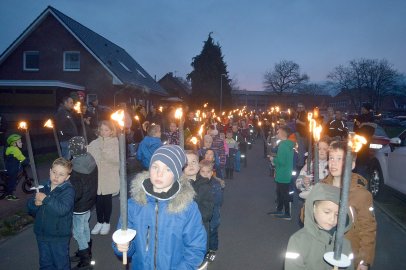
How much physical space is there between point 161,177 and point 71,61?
25.3 m

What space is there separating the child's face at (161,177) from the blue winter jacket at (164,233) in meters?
0.10

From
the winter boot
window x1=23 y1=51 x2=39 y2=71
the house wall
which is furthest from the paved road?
window x1=23 y1=51 x2=39 y2=71

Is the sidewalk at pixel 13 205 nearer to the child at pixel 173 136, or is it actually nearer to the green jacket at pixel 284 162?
the child at pixel 173 136

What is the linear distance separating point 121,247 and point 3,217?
5.75 meters

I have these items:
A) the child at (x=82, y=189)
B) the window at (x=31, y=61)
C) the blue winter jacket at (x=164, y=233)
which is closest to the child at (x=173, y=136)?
the child at (x=82, y=189)

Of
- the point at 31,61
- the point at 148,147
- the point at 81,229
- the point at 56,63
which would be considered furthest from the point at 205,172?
the point at 31,61

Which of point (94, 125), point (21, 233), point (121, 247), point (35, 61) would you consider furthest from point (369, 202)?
point (35, 61)

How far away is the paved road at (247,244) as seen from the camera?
5.03 metres

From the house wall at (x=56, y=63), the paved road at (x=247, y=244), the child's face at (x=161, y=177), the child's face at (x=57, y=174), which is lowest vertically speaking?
the paved road at (x=247, y=244)

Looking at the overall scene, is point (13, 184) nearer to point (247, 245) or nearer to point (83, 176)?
point (83, 176)

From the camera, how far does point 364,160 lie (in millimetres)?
9219

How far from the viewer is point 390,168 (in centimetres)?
823

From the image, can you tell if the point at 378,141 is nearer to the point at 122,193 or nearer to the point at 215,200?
the point at 215,200

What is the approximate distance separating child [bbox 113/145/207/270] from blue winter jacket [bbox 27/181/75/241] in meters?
1.47
